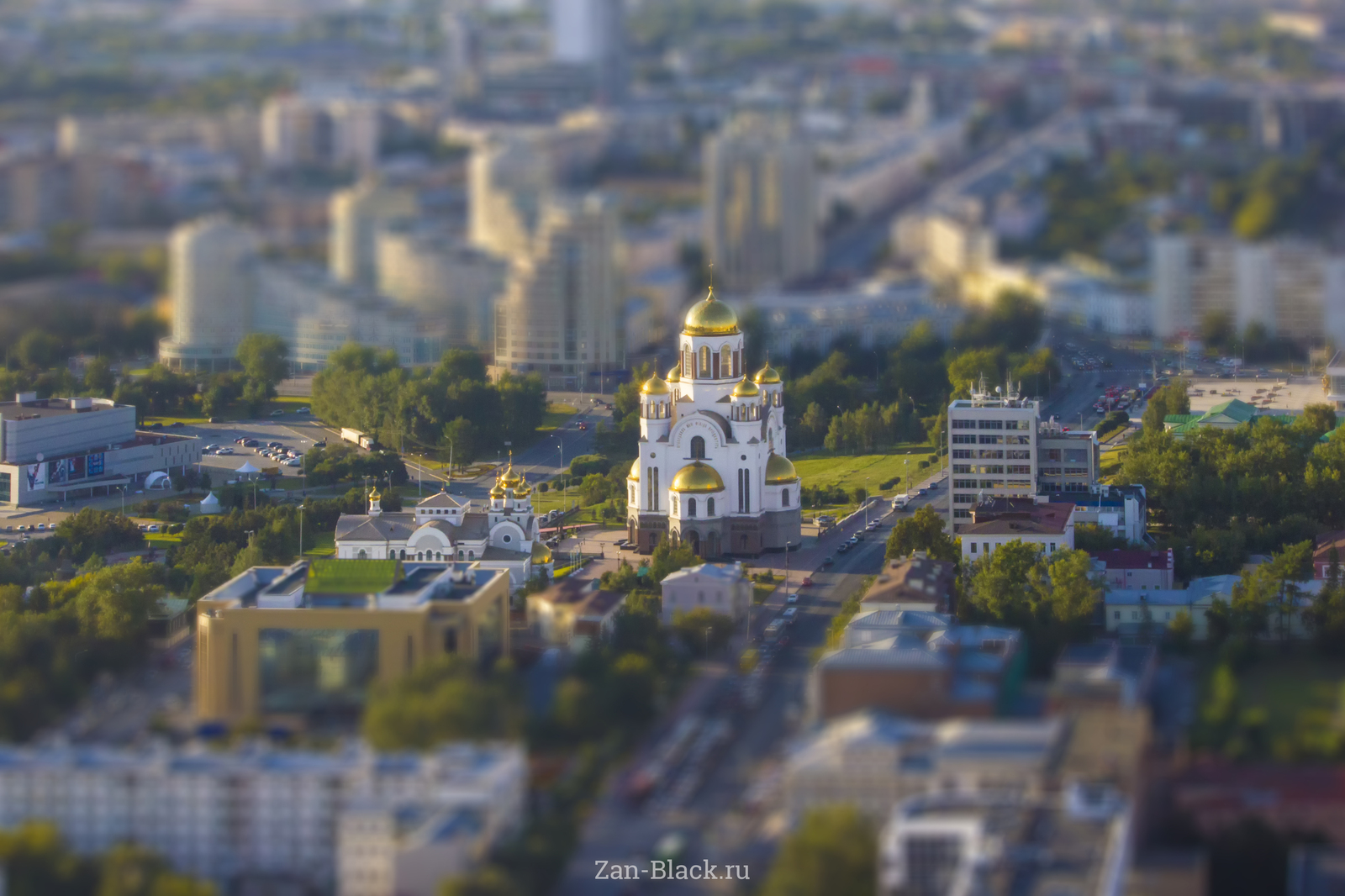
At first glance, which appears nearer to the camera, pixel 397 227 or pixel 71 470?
pixel 71 470

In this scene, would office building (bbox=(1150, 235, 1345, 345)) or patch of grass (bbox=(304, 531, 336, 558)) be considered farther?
office building (bbox=(1150, 235, 1345, 345))

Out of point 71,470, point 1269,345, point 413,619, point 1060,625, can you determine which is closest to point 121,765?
point 413,619

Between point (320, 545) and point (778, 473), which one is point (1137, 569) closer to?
point (778, 473)

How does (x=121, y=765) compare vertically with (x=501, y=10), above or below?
below

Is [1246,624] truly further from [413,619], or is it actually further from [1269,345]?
[1269,345]

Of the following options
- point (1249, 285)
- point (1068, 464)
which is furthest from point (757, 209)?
point (1068, 464)

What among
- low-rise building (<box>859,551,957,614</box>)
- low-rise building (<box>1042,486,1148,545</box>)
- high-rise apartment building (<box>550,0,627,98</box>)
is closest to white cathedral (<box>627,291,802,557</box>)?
low-rise building (<box>1042,486,1148,545</box>)

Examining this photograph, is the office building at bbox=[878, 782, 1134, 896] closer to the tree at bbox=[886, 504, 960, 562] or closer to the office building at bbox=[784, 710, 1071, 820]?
the office building at bbox=[784, 710, 1071, 820]
